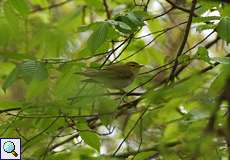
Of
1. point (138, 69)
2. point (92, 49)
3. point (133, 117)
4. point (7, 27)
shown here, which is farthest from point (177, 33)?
point (92, 49)

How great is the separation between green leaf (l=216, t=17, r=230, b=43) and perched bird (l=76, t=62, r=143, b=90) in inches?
18.0

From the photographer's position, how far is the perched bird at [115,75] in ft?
6.41

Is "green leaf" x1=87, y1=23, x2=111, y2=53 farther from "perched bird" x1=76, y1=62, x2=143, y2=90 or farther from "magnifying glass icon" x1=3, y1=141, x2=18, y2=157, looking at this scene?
"magnifying glass icon" x1=3, y1=141, x2=18, y2=157

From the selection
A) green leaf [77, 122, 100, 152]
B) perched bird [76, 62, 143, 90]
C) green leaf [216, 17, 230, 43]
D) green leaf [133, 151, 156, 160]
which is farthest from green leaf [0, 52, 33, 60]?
green leaf [216, 17, 230, 43]

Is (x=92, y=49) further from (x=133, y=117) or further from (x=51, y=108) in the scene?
(x=133, y=117)

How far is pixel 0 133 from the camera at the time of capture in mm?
1896

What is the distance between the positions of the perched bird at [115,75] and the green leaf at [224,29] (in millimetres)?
458

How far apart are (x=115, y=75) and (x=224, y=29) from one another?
56 centimetres

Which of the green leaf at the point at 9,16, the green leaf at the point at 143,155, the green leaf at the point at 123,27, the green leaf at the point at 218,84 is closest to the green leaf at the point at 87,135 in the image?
the green leaf at the point at 143,155

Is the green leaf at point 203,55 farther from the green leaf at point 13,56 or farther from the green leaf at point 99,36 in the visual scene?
the green leaf at point 13,56

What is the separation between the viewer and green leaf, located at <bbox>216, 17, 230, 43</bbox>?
5.74 ft

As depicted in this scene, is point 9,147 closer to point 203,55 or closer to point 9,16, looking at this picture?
point 9,16

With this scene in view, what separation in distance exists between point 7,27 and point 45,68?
388 millimetres

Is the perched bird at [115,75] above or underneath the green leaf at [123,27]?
above
